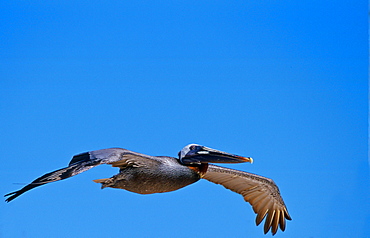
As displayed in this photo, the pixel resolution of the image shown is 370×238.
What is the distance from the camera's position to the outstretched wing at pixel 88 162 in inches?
156

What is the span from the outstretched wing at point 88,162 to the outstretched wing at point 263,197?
6.15ft

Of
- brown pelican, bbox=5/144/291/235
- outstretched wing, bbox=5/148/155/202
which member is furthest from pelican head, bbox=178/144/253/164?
outstretched wing, bbox=5/148/155/202

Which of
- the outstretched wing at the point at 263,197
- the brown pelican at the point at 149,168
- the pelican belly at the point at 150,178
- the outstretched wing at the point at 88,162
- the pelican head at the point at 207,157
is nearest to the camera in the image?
the outstretched wing at the point at 88,162

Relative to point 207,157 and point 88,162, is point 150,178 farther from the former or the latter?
point 88,162

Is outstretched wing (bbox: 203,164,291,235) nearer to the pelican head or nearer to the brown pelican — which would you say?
the brown pelican

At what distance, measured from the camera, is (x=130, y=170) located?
16.4 ft

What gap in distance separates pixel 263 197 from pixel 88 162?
10.1ft

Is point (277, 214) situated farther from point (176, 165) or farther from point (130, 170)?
point (130, 170)

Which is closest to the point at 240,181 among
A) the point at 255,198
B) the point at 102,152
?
the point at 255,198

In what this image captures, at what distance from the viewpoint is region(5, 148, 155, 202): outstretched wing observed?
3971 mm

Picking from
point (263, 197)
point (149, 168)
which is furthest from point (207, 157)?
point (263, 197)

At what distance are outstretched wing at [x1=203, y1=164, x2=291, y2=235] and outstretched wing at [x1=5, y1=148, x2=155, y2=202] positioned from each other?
1873 mm

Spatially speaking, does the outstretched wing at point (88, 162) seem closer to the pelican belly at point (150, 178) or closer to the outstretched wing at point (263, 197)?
the pelican belly at point (150, 178)

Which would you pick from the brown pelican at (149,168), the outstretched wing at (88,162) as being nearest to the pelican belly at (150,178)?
the brown pelican at (149,168)
